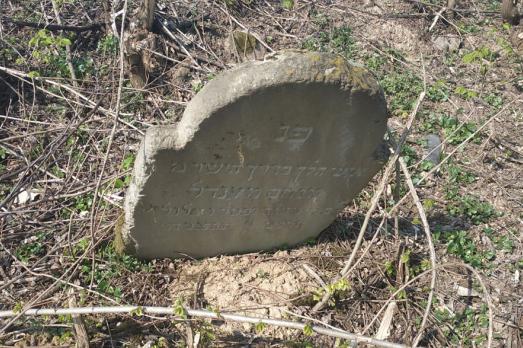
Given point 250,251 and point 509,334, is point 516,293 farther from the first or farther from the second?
point 250,251

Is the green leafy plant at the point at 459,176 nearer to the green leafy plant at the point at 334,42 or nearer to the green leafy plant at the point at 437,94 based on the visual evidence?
the green leafy plant at the point at 437,94

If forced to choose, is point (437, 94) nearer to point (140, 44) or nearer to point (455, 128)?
point (455, 128)

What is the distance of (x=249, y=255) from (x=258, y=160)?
1.09 meters

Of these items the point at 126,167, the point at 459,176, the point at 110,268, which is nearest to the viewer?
the point at 110,268

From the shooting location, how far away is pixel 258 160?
3.16m

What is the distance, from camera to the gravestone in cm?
271

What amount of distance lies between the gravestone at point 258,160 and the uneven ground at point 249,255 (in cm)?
28

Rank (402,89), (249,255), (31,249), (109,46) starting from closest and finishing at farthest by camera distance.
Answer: (31,249), (249,255), (109,46), (402,89)

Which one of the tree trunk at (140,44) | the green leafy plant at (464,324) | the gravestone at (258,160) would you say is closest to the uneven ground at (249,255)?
the green leafy plant at (464,324)

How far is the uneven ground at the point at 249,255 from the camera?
3.49m

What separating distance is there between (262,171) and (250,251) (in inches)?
37.9

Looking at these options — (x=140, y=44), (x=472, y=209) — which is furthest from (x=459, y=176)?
(x=140, y=44)

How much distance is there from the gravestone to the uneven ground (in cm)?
28

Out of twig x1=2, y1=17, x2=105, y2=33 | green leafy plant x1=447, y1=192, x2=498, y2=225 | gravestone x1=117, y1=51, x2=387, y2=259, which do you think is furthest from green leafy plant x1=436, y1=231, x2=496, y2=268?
twig x1=2, y1=17, x2=105, y2=33
